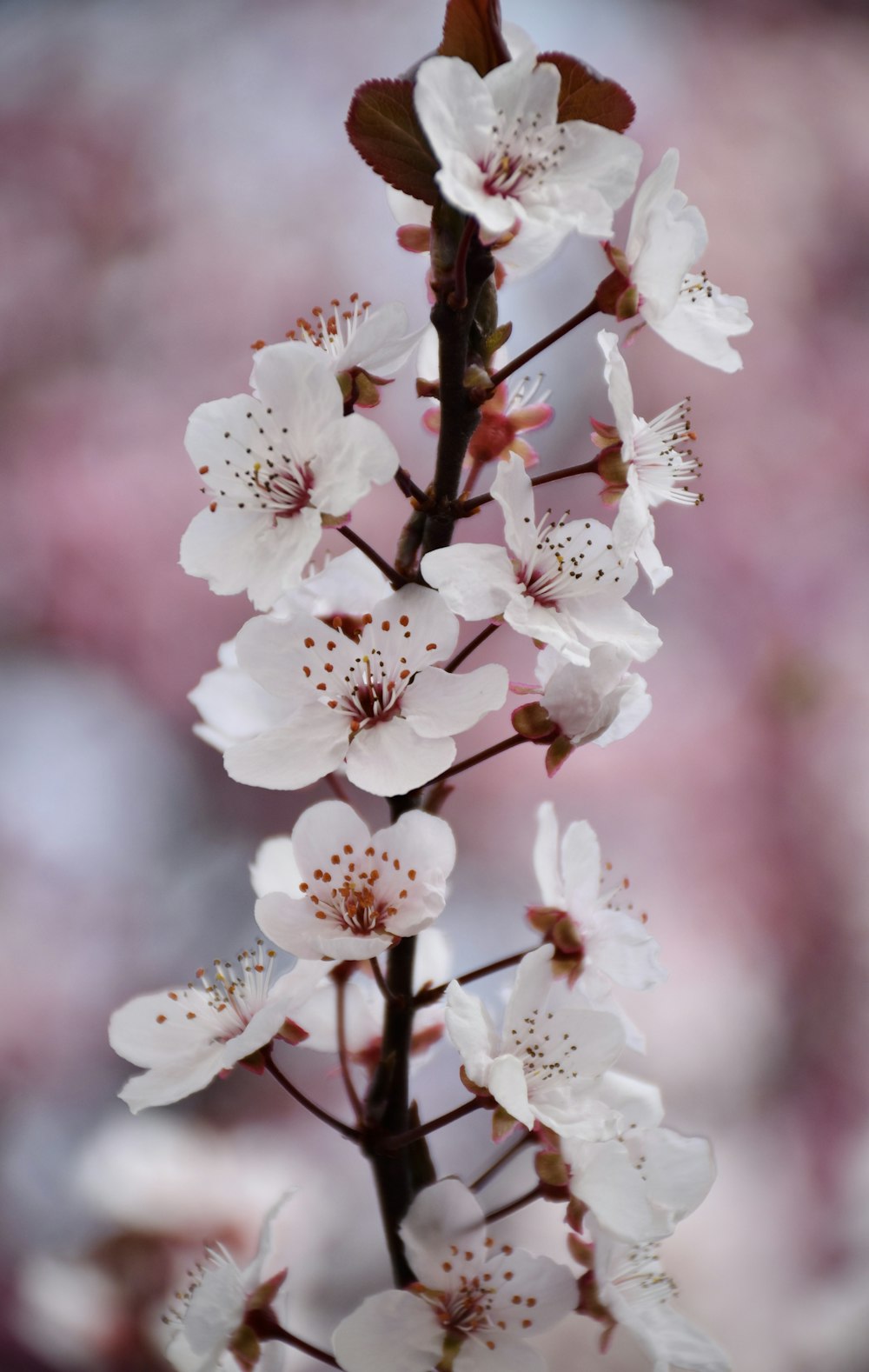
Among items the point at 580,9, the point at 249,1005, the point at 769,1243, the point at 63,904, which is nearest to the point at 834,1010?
the point at 769,1243

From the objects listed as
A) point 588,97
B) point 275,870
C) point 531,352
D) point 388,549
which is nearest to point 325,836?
point 275,870

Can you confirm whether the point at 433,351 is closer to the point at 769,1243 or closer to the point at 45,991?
the point at 45,991

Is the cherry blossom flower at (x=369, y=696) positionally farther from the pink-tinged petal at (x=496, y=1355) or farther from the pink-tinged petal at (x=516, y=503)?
the pink-tinged petal at (x=496, y=1355)

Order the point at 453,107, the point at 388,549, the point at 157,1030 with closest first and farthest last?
the point at 453,107, the point at 157,1030, the point at 388,549

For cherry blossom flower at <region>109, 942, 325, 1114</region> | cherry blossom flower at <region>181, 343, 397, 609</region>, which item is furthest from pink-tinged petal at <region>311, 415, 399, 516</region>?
cherry blossom flower at <region>109, 942, 325, 1114</region>

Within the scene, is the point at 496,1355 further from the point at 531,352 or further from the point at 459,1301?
the point at 531,352

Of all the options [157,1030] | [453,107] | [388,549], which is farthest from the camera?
[388,549]
